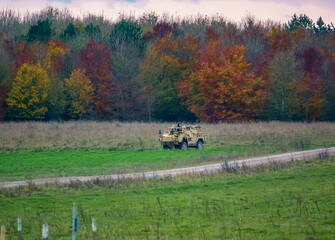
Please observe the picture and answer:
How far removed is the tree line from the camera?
229 ft

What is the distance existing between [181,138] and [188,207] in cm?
2336

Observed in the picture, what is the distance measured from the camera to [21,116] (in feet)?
227

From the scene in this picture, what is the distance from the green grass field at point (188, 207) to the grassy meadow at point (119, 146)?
5579mm

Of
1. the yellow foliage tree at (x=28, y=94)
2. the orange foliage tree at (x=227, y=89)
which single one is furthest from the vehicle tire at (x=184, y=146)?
the yellow foliage tree at (x=28, y=94)

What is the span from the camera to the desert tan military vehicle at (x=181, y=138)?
1580 inches

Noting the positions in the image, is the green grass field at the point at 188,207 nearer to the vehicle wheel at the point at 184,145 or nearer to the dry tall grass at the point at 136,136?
the vehicle wheel at the point at 184,145

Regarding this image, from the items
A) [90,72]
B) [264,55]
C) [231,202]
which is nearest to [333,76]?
[264,55]

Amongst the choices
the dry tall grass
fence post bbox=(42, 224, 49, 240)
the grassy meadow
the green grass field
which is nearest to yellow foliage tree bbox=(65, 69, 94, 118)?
the dry tall grass

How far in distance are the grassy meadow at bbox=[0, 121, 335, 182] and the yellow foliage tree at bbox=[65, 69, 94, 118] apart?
2124cm

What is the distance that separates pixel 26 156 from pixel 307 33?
83.9 metres

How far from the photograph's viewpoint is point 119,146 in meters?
41.8

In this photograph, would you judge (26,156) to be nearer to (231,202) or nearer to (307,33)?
(231,202)

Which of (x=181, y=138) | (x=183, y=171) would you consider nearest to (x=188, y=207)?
(x=183, y=171)

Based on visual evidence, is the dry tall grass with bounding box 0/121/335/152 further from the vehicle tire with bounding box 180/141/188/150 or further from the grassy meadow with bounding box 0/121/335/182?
the vehicle tire with bounding box 180/141/188/150
